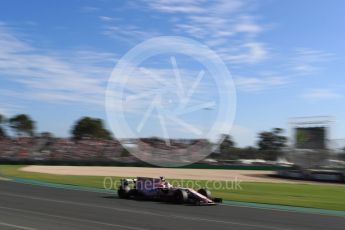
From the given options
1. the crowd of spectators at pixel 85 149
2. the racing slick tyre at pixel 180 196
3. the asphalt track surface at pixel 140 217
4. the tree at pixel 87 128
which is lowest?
the asphalt track surface at pixel 140 217

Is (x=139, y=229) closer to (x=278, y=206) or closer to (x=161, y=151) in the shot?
(x=278, y=206)

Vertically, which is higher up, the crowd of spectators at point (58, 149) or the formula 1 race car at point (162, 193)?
the crowd of spectators at point (58, 149)

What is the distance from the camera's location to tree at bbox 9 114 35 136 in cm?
12938

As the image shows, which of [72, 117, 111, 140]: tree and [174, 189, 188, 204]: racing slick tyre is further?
[72, 117, 111, 140]: tree

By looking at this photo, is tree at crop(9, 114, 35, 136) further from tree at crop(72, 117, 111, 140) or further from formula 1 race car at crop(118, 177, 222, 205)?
formula 1 race car at crop(118, 177, 222, 205)

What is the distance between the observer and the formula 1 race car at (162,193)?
15.6m

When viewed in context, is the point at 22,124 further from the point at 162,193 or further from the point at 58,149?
the point at 162,193

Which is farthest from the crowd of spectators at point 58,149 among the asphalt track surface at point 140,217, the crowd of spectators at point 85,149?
the asphalt track surface at point 140,217

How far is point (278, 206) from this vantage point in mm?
16172

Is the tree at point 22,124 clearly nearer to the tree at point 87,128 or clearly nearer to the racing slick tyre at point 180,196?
the tree at point 87,128

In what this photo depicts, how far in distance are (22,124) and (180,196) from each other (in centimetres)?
12145

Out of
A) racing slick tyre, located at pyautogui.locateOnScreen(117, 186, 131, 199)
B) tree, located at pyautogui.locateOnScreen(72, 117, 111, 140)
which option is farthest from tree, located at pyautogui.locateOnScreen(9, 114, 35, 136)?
racing slick tyre, located at pyautogui.locateOnScreen(117, 186, 131, 199)

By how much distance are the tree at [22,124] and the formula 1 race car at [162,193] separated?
116 metres

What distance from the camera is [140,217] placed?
11.8m
